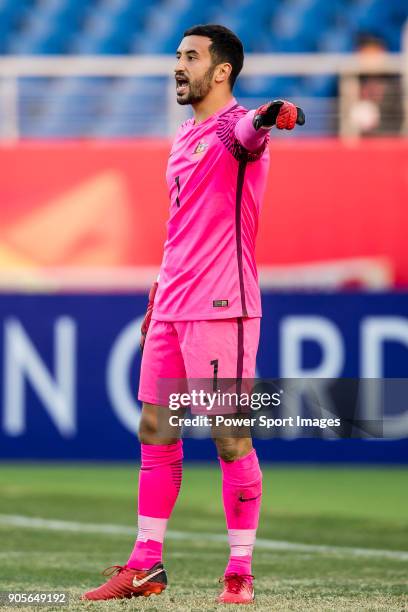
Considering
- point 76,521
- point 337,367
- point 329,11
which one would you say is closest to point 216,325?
point 76,521

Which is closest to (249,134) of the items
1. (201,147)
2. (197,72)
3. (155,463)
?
(201,147)

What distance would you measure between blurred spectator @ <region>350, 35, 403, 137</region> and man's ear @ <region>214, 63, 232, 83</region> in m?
6.78

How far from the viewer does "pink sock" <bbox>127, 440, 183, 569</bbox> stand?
14.4 ft

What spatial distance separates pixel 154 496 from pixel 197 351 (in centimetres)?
49

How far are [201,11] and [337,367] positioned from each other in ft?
15.0

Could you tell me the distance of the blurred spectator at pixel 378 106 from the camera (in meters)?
11.1

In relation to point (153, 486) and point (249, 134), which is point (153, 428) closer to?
point (153, 486)

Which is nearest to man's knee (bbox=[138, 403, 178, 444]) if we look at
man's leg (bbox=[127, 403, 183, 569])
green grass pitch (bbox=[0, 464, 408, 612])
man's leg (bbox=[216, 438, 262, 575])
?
man's leg (bbox=[127, 403, 183, 569])

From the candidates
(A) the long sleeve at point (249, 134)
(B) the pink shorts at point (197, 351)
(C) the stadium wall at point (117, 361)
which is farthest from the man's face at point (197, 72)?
(C) the stadium wall at point (117, 361)

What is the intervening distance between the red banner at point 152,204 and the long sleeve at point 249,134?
6.87 m

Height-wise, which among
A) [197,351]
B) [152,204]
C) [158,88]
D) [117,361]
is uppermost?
[158,88]

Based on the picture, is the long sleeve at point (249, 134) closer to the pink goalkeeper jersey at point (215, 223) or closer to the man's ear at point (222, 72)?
the pink goalkeeper jersey at point (215, 223)

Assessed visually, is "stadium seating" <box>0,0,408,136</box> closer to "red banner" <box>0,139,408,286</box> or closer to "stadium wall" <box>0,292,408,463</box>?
"red banner" <box>0,139,408,286</box>

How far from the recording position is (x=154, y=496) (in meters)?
4.39
